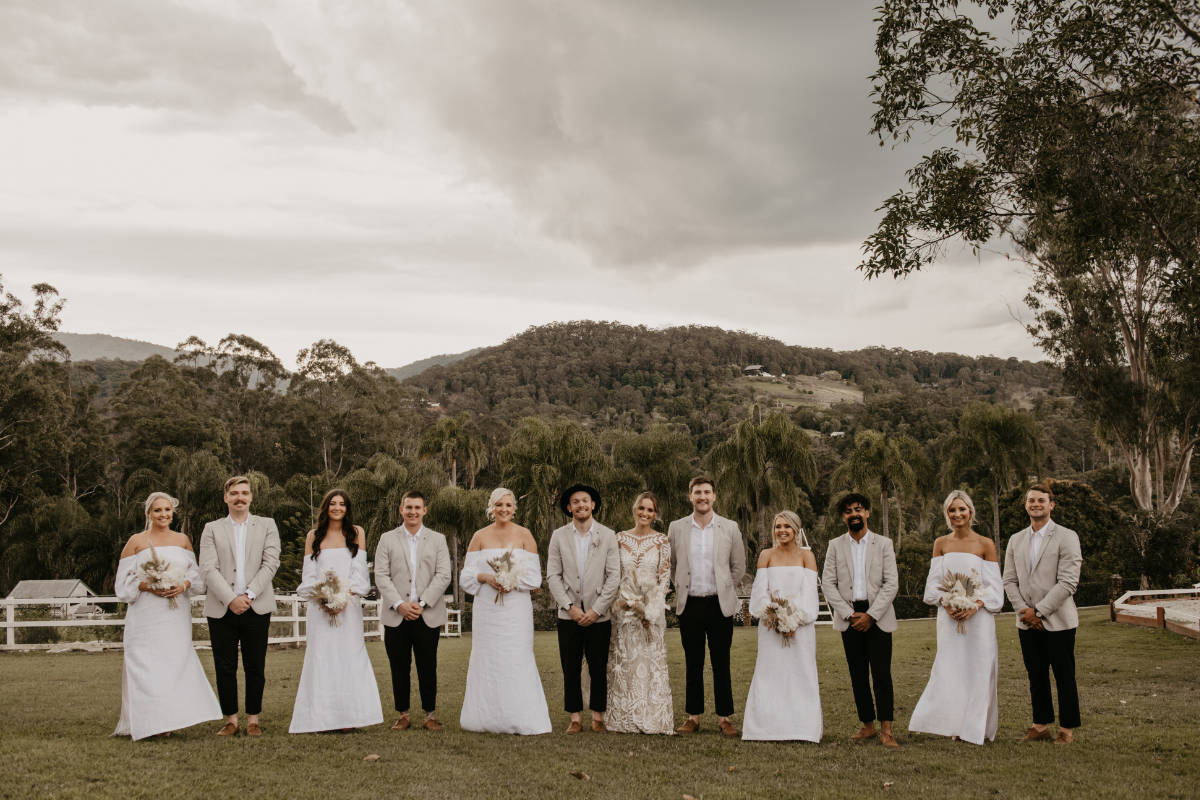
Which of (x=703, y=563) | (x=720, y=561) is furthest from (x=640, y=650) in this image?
(x=720, y=561)

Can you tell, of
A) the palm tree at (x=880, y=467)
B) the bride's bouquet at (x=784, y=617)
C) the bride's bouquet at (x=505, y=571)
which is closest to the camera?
the bride's bouquet at (x=784, y=617)

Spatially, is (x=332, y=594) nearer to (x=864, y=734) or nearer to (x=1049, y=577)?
(x=864, y=734)

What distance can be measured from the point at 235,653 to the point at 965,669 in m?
6.18

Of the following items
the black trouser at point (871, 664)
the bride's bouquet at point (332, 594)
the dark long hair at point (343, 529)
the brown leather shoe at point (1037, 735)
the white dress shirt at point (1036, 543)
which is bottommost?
the brown leather shoe at point (1037, 735)

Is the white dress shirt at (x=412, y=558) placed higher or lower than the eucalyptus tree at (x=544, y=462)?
lower

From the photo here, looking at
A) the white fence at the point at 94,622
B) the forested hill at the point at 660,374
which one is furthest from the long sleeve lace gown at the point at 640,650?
the forested hill at the point at 660,374

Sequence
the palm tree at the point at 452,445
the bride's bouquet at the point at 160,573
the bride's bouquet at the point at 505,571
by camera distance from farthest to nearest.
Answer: the palm tree at the point at 452,445 < the bride's bouquet at the point at 505,571 < the bride's bouquet at the point at 160,573

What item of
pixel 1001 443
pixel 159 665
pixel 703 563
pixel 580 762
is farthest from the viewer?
pixel 1001 443

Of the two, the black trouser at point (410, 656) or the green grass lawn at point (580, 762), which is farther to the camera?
the black trouser at point (410, 656)

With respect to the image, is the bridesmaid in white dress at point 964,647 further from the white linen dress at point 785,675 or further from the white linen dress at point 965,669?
the white linen dress at point 785,675

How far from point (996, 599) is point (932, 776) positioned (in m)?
1.98

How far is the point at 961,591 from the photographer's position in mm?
7836

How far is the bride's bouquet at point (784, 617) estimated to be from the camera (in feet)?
25.4

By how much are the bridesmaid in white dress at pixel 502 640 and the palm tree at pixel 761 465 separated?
94.3 ft
